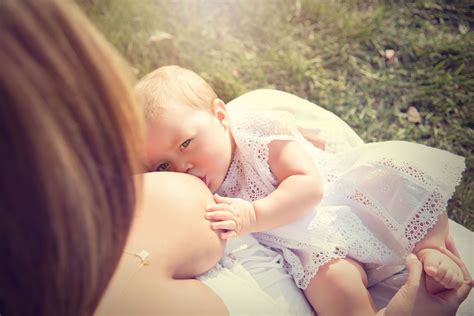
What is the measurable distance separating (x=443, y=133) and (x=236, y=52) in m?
1.05

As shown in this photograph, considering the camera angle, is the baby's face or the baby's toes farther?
the baby's face

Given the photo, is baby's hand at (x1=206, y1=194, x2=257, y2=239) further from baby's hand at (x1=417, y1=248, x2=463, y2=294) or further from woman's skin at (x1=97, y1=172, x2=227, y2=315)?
baby's hand at (x1=417, y1=248, x2=463, y2=294)

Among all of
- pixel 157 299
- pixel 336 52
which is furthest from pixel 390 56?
pixel 157 299

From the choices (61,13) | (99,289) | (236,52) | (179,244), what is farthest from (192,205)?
(236,52)

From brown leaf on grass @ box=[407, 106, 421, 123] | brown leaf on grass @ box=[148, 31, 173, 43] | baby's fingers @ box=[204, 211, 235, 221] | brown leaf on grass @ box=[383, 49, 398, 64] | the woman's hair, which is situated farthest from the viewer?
brown leaf on grass @ box=[148, 31, 173, 43]

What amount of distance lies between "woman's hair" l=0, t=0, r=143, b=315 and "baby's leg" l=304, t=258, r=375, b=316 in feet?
2.31

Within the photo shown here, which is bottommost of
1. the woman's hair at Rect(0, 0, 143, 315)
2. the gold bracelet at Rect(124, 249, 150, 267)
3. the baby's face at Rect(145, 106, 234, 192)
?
the gold bracelet at Rect(124, 249, 150, 267)

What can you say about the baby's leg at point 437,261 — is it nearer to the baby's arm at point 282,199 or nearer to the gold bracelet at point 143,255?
the baby's arm at point 282,199

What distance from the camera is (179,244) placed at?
3.79 feet

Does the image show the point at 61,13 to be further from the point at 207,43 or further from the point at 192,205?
the point at 207,43

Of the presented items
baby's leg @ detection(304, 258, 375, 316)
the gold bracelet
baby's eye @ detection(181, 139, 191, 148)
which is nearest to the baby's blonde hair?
baby's eye @ detection(181, 139, 191, 148)

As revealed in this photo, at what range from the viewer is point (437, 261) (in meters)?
1.31

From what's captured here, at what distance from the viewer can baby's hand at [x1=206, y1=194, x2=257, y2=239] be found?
1.26 metres

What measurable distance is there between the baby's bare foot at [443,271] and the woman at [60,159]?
0.79m
